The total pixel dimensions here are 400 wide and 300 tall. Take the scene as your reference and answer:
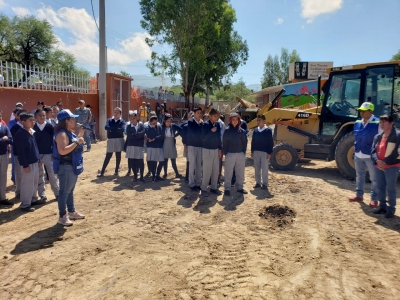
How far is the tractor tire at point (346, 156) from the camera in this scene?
7.25 meters

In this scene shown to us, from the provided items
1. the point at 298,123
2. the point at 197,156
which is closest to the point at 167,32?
the point at 298,123

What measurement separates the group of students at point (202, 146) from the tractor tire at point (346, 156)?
2073 millimetres

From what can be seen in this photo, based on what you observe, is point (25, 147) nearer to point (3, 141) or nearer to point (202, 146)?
point (3, 141)

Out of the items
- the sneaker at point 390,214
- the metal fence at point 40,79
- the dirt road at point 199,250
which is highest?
the metal fence at point 40,79

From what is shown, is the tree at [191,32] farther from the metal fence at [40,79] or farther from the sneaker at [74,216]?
the sneaker at [74,216]

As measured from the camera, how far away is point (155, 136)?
23.1ft

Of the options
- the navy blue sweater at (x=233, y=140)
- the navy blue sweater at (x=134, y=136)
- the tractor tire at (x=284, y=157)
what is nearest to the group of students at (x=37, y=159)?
the navy blue sweater at (x=134, y=136)

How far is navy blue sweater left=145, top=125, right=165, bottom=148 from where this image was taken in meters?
7.02

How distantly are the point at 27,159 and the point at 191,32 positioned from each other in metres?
20.1

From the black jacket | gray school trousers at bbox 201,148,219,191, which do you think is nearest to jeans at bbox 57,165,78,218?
gray school trousers at bbox 201,148,219,191

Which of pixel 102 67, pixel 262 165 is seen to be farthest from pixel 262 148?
pixel 102 67

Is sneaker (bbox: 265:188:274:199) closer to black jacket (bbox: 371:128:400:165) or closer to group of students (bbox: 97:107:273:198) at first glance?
group of students (bbox: 97:107:273:198)

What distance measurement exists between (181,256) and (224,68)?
26.3 metres

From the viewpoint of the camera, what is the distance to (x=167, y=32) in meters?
22.8
